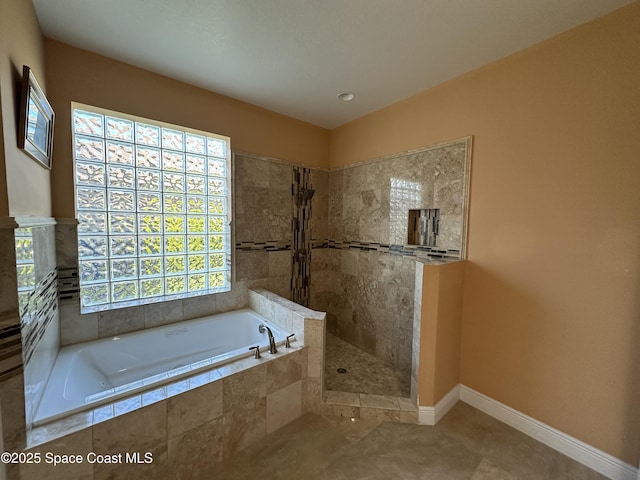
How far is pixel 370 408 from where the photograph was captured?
180 centimetres

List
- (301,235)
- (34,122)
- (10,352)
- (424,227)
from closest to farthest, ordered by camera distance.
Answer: (10,352), (34,122), (424,227), (301,235)

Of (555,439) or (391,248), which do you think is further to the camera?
(391,248)

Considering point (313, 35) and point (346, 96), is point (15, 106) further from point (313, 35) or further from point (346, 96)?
point (346, 96)

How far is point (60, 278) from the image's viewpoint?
173 centimetres

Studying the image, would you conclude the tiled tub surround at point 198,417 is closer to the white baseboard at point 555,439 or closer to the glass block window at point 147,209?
the glass block window at point 147,209

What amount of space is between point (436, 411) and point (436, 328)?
592mm

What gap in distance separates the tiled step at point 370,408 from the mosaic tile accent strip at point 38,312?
1662mm

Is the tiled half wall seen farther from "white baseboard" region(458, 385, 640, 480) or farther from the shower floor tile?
"white baseboard" region(458, 385, 640, 480)

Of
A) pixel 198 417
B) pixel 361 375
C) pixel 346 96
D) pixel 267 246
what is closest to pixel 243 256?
pixel 267 246

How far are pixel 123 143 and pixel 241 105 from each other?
1.05m

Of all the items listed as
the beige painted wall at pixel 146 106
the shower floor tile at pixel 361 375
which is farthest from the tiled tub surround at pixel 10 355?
the shower floor tile at pixel 361 375

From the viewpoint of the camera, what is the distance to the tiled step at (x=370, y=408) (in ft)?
5.82

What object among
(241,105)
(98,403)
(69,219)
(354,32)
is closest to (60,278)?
(69,219)

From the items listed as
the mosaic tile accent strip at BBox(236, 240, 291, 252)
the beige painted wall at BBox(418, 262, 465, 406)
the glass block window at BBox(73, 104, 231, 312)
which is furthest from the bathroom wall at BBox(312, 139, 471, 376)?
the glass block window at BBox(73, 104, 231, 312)
